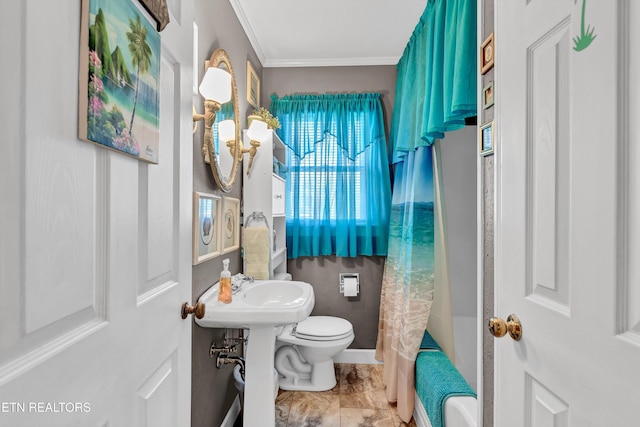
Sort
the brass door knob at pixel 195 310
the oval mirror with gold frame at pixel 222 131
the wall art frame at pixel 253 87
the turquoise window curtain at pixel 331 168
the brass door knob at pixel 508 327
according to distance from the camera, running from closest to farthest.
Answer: the brass door knob at pixel 508 327, the brass door knob at pixel 195 310, the oval mirror with gold frame at pixel 222 131, the wall art frame at pixel 253 87, the turquoise window curtain at pixel 331 168

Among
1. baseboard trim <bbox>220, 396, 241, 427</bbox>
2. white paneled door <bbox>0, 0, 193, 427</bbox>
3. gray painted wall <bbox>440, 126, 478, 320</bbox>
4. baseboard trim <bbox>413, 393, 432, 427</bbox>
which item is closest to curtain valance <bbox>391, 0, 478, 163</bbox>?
gray painted wall <bbox>440, 126, 478, 320</bbox>

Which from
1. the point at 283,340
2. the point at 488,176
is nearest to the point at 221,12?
the point at 488,176

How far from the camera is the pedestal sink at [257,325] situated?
1.50 metres

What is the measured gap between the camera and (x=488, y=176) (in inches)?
43.4

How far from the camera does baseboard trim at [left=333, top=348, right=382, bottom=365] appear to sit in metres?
2.84

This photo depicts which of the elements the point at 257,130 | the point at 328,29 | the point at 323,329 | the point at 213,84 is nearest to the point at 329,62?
the point at 328,29

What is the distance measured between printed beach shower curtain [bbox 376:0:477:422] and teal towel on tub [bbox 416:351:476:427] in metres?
0.08

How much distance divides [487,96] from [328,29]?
1.66 metres

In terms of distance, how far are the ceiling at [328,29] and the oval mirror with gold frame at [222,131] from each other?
568mm

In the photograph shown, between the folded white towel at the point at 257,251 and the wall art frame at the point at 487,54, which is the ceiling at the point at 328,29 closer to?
the wall art frame at the point at 487,54

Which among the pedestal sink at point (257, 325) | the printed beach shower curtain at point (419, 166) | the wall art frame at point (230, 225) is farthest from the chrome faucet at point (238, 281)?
the printed beach shower curtain at point (419, 166)

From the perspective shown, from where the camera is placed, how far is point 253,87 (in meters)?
2.57

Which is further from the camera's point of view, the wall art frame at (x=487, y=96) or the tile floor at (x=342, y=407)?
the tile floor at (x=342, y=407)

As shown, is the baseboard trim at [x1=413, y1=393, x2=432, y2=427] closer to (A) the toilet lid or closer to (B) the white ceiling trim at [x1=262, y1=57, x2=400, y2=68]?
(A) the toilet lid
